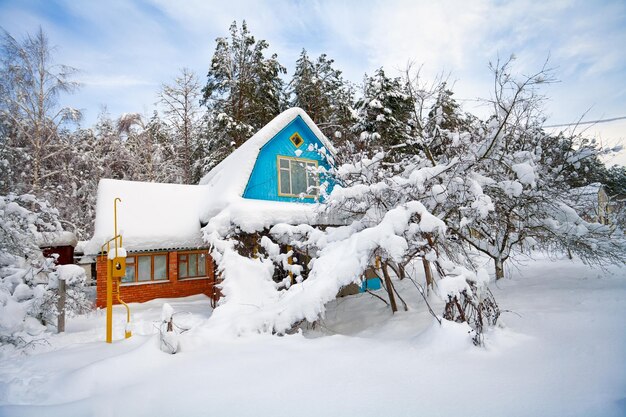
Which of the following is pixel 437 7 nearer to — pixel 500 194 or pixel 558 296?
pixel 500 194

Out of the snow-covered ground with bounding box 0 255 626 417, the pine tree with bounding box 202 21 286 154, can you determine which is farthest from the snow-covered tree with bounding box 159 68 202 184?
the snow-covered ground with bounding box 0 255 626 417

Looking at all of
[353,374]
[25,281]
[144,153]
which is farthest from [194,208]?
[144,153]

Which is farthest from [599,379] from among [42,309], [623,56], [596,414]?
[42,309]

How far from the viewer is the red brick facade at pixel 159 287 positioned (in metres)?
10.6

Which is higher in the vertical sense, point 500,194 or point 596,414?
point 500,194

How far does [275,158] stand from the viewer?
11.6 meters

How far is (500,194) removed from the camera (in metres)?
5.96

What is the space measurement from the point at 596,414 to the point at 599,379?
65 cm

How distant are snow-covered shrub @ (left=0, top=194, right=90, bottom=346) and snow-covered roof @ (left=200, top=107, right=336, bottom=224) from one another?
14.2 feet

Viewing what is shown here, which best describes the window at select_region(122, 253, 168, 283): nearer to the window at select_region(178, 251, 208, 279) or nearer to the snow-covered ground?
the window at select_region(178, 251, 208, 279)

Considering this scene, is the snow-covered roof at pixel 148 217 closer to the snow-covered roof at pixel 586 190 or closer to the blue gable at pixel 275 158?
the blue gable at pixel 275 158

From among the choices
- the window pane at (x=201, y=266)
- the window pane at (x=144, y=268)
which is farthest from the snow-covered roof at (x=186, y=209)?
the window pane at (x=201, y=266)

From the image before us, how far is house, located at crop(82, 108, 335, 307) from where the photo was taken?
10.3 meters

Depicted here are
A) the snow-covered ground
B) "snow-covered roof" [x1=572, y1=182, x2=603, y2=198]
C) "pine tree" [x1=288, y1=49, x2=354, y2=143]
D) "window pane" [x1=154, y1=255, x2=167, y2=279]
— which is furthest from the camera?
"pine tree" [x1=288, y1=49, x2=354, y2=143]
